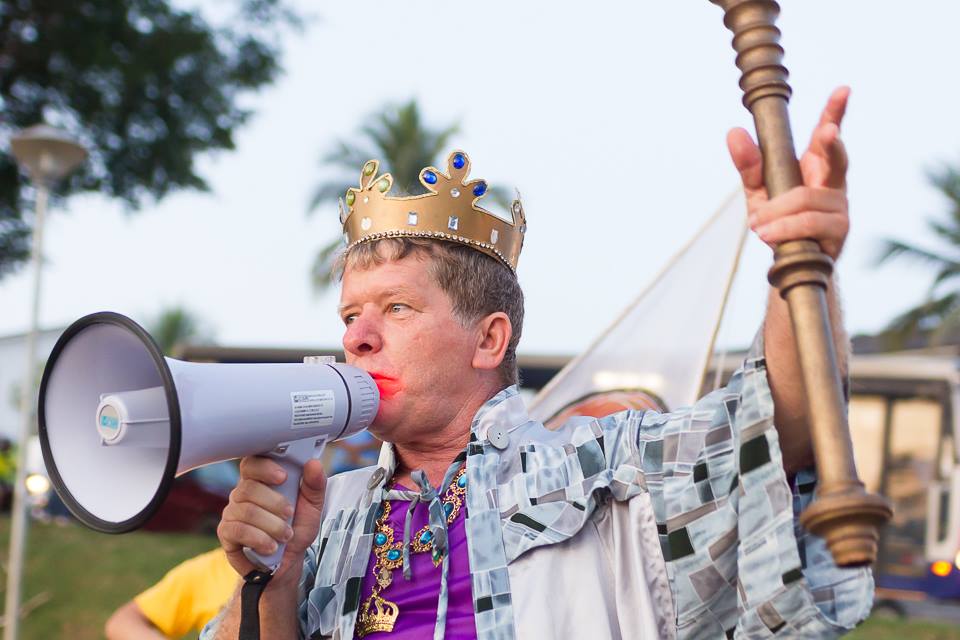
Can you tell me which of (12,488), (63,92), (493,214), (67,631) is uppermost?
Result: (63,92)

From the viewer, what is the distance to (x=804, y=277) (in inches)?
48.3

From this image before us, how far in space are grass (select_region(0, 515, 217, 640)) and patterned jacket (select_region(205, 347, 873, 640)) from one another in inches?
295

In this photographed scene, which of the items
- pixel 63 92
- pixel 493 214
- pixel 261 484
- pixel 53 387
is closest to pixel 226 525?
pixel 261 484

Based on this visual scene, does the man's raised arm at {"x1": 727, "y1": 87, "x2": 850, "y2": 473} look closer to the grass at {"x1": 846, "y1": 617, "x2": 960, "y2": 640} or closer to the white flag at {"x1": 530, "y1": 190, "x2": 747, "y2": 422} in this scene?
the white flag at {"x1": 530, "y1": 190, "x2": 747, "y2": 422}

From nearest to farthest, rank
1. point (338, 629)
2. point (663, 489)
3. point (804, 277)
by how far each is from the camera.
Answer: point (804, 277), point (663, 489), point (338, 629)

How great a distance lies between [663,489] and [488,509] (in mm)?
→ 429

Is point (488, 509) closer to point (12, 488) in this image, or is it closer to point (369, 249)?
point (369, 249)

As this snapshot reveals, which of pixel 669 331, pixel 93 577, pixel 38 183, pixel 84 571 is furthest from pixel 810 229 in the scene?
pixel 84 571

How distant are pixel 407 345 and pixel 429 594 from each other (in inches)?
23.1

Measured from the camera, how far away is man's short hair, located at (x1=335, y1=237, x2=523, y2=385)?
2395 millimetres

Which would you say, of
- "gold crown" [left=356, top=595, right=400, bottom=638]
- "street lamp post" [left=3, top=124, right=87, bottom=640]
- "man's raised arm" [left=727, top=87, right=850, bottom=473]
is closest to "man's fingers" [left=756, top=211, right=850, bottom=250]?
"man's raised arm" [left=727, top=87, right=850, bottom=473]

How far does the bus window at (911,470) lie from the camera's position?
12477 mm

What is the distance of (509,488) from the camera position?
2084 millimetres

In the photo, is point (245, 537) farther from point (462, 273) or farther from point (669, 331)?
point (669, 331)
